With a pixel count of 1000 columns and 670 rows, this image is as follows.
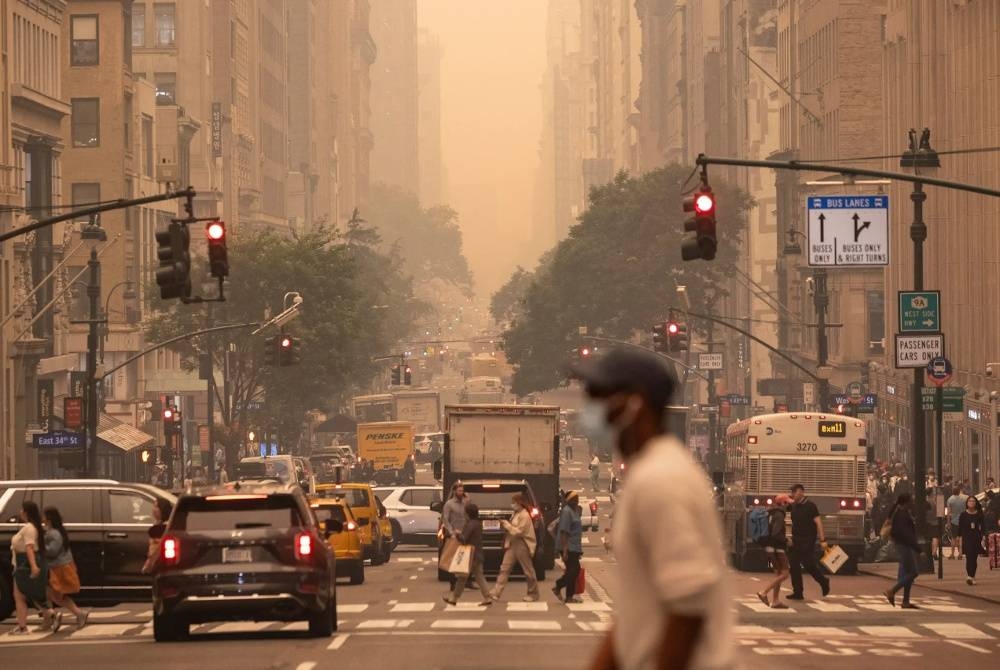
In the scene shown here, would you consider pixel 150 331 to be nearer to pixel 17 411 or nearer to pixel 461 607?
pixel 17 411

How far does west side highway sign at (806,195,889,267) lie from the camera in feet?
141

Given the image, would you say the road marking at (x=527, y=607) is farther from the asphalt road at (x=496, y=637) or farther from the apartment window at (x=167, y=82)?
the apartment window at (x=167, y=82)

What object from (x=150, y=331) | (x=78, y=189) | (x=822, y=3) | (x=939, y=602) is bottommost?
(x=939, y=602)

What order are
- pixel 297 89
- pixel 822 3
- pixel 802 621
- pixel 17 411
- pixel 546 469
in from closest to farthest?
pixel 802 621
pixel 546 469
pixel 17 411
pixel 822 3
pixel 297 89

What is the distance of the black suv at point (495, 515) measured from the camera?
37.9 meters

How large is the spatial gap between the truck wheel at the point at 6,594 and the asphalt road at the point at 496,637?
0.19 meters

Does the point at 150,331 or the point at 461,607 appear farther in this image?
the point at 150,331

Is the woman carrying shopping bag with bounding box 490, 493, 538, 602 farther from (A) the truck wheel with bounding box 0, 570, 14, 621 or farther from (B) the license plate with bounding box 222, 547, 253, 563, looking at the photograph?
(B) the license plate with bounding box 222, 547, 253, 563

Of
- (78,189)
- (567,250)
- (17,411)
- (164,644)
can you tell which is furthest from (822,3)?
(164,644)

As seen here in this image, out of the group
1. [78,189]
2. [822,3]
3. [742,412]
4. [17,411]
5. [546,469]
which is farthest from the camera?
[742,412]

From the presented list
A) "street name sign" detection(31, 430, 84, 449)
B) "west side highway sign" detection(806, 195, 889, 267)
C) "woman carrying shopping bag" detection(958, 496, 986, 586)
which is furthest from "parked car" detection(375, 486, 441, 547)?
"woman carrying shopping bag" detection(958, 496, 986, 586)

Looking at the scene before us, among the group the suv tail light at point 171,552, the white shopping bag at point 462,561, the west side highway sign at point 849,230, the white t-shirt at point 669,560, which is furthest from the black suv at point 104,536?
the white t-shirt at point 669,560

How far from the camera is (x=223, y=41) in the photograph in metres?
135

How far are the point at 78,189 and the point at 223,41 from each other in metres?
44.3
